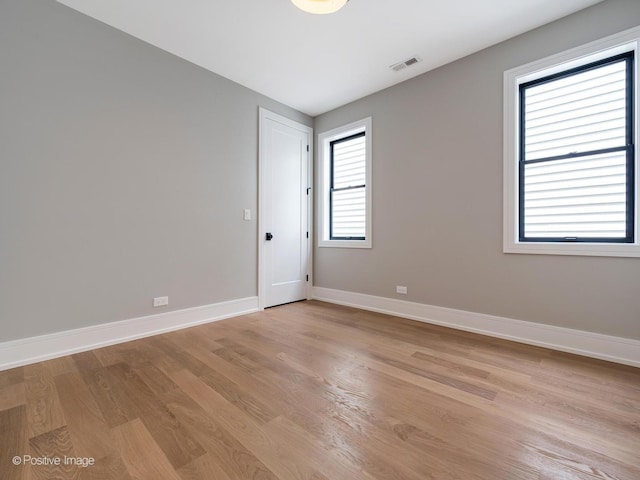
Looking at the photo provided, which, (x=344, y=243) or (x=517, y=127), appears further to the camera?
(x=344, y=243)

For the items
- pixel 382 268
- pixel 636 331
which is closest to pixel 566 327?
pixel 636 331

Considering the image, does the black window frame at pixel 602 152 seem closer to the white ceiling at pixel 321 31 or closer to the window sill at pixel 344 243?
the white ceiling at pixel 321 31

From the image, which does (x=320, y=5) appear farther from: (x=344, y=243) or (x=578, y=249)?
(x=578, y=249)

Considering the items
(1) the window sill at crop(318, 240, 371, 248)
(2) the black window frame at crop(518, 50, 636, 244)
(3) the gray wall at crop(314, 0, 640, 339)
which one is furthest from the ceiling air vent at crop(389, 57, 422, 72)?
(1) the window sill at crop(318, 240, 371, 248)

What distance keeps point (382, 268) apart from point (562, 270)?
70.3 inches

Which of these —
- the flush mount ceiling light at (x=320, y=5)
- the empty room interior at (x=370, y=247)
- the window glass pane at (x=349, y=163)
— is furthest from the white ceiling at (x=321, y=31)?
the window glass pane at (x=349, y=163)

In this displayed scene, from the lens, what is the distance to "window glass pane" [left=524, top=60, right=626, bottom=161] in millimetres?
2246

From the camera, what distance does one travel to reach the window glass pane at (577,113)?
7.37 feet

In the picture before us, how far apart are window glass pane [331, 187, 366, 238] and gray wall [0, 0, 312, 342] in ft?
5.13

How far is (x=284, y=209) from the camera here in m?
4.06

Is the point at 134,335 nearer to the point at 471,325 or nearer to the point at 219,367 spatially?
the point at 219,367

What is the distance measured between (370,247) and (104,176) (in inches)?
118

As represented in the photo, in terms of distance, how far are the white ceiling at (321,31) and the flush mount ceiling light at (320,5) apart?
0.23 meters

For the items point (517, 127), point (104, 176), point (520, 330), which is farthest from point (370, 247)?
point (104, 176)
